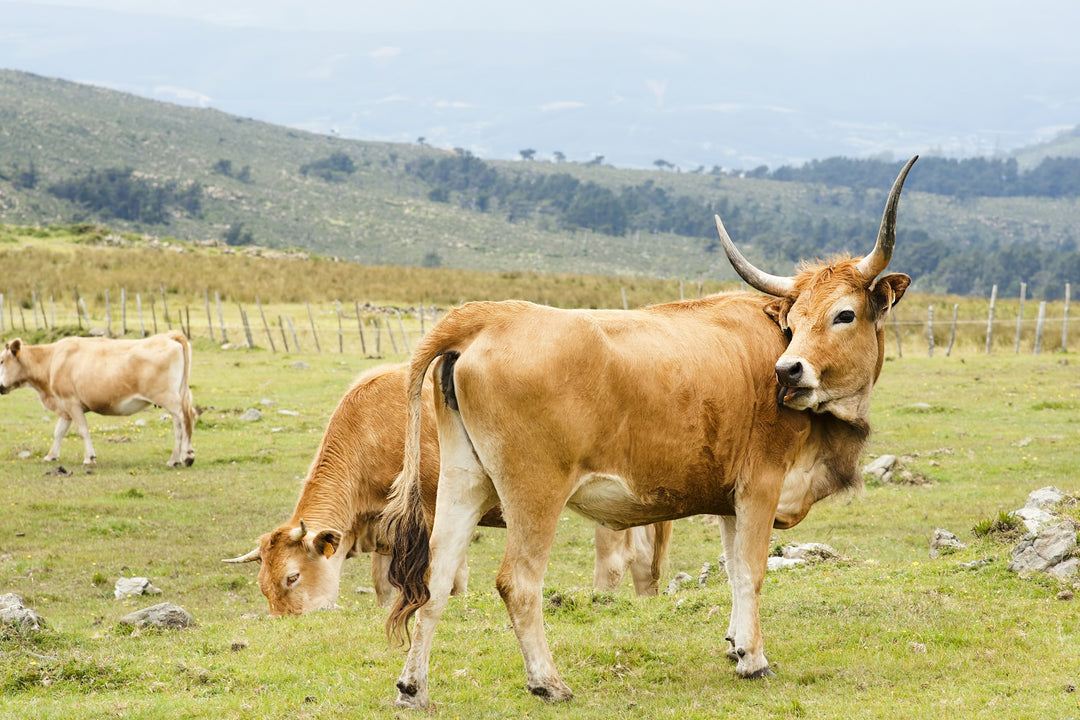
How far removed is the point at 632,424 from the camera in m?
6.05

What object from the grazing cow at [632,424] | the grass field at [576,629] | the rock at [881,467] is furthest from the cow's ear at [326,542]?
the rock at [881,467]

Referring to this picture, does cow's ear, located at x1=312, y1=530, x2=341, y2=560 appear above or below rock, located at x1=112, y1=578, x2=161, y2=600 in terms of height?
above

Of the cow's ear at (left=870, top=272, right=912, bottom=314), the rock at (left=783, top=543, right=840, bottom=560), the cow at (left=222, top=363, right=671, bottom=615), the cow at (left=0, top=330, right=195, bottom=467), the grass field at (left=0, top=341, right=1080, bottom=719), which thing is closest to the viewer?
the grass field at (left=0, top=341, right=1080, bottom=719)

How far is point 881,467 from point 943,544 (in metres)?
5.33

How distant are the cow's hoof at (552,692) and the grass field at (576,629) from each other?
0.08 m

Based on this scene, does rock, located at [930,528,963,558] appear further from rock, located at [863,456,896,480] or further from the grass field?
rock, located at [863,456,896,480]

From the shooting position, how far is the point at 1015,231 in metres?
152

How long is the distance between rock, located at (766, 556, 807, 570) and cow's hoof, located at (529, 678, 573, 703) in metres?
3.92

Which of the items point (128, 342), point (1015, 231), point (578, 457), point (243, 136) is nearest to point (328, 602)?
point (578, 457)


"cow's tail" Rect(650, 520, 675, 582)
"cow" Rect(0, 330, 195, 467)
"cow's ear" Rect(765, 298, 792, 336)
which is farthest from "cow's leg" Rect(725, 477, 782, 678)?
"cow" Rect(0, 330, 195, 467)

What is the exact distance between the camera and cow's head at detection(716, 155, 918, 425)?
6.52 meters

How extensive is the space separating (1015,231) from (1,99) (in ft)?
437

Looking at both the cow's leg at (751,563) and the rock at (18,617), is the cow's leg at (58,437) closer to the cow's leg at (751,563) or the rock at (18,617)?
the rock at (18,617)

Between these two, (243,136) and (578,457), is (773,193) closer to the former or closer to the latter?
(243,136)
